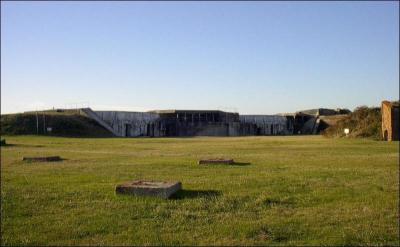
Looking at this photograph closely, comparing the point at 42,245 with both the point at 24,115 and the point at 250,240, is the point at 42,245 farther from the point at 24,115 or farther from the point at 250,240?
the point at 24,115

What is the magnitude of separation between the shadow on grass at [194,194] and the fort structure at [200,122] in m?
61.6

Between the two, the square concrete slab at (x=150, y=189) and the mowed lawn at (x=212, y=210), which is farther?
the square concrete slab at (x=150, y=189)

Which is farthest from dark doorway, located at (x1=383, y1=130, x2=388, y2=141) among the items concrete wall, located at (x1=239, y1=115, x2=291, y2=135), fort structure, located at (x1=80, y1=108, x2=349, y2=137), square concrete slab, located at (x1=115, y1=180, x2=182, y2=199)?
concrete wall, located at (x1=239, y1=115, x2=291, y2=135)

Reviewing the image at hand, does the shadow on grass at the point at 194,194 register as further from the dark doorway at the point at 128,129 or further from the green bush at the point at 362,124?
the dark doorway at the point at 128,129

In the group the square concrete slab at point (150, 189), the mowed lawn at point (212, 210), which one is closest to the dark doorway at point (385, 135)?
the mowed lawn at point (212, 210)

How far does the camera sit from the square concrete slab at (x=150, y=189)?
10984 millimetres


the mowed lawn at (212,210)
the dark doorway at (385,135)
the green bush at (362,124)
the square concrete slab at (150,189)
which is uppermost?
the green bush at (362,124)

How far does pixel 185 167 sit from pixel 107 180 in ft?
13.7

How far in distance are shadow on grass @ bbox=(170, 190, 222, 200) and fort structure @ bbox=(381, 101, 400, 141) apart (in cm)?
3111

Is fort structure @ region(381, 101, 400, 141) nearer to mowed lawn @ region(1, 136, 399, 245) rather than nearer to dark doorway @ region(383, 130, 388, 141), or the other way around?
dark doorway @ region(383, 130, 388, 141)

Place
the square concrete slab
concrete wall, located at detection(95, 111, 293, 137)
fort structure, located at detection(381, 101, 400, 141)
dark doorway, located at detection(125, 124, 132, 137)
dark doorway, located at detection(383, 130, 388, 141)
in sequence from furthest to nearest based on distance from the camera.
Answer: concrete wall, located at detection(95, 111, 293, 137) → dark doorway, located at detection(125, 124, 132, 137) → dark doorway, located at detection(383, 130, 388, 141) → fort structure, located at detection(381, 101, 400, 141) → the square concrete slab

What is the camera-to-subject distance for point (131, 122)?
76688mm

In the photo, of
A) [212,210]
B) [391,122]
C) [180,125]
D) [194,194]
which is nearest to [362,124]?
[391,122]

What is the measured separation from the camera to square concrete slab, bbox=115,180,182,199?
1098 centimetres
